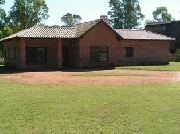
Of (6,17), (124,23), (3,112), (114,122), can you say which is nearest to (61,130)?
(114,122)

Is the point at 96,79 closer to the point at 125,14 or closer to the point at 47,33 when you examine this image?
the point at 47,33

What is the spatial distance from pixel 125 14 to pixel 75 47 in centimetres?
4990

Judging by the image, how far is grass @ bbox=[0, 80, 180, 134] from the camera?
8.68 meters

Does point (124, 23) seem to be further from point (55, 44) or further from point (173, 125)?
point (173, 125)

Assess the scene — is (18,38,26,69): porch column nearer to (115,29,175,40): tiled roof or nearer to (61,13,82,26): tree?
(115,29,175,40): tiled roof

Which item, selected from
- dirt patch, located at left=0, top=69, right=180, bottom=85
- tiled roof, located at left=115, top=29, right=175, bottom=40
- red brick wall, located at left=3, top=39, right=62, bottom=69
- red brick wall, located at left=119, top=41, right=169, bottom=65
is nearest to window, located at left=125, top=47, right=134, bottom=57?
red brick wall, located at left=119, top=41, right=169, bottom=65

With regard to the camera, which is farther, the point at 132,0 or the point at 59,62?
the point at 132,0

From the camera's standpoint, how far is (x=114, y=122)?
926cm

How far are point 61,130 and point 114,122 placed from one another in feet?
5.17

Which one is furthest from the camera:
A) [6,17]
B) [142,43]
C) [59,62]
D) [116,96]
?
[6,17]

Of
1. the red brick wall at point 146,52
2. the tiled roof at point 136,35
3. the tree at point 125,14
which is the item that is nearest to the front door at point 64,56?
the red brick wall at point 146,52

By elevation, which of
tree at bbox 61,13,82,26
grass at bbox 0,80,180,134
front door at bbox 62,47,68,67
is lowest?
grass at bbox 0,80,180,134

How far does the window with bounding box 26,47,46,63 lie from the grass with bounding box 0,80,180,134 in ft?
58.8

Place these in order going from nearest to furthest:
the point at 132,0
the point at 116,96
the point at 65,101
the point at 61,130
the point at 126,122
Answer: the point at 61,130 → the point at 126,122 → the point at 65,101 → the point at 116,96 → the point at 132,0
